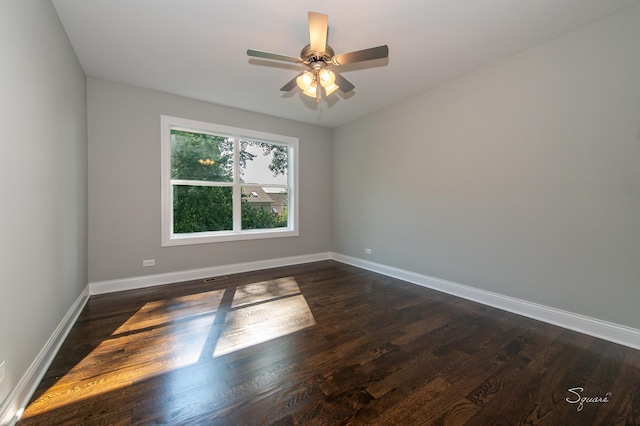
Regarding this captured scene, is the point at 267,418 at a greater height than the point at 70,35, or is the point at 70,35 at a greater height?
the point at 70,35

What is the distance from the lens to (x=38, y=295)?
1.78m

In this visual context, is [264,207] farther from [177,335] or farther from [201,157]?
[177,335]

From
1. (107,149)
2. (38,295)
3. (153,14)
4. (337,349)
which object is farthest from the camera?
(107,149)

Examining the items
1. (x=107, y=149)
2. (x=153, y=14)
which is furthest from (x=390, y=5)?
(x=107, y=149)

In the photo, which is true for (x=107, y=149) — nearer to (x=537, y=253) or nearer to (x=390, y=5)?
(x=390, y=5)

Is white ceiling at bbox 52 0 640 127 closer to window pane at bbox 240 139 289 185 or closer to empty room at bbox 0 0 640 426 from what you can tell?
empty room at bbox 0 0 640 426

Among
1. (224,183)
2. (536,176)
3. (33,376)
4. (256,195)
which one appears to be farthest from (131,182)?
(536,176)

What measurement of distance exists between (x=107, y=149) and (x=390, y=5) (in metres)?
3.72

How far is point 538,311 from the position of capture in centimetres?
261

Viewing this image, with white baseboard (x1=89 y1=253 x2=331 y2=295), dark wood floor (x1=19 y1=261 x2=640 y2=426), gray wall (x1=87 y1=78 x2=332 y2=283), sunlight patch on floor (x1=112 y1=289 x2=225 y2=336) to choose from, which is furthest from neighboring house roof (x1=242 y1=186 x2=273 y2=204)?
dark wood floor (x1=19 y1=261 x2=640 y2=426)

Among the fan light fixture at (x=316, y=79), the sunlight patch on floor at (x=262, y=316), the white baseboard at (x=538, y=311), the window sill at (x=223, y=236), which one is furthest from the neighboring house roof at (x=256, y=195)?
the white baseboard at (x=538, y=311)

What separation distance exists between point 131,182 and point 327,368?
3520 mm

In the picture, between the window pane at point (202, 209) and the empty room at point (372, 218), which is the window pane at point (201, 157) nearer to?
the empty room at point (372, 218)

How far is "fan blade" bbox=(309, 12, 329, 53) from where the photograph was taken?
1823mm
